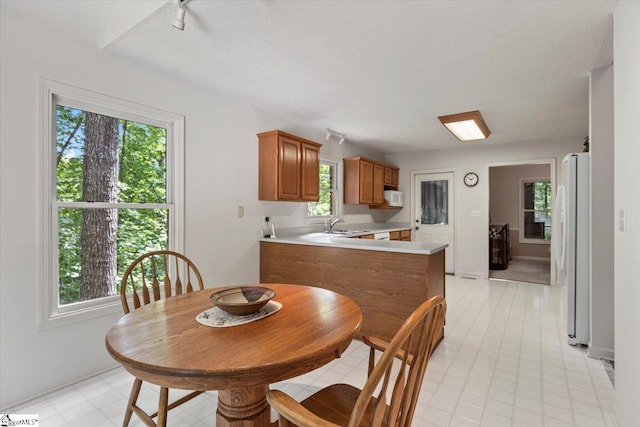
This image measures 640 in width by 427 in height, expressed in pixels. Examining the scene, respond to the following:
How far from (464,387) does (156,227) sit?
2681mm

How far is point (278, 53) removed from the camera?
2270 millimetres

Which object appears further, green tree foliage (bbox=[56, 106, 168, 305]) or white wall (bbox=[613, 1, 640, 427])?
green tree foliage (bbox=[56, 106, 168, 305])

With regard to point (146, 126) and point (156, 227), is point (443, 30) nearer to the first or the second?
point (146, 126)

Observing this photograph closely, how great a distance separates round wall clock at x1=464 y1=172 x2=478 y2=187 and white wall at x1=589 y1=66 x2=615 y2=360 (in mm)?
2945

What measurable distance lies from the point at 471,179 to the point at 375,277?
369 centimetres

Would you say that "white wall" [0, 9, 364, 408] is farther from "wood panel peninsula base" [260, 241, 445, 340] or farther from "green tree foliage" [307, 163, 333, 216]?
"green tree foliage" [307, 163, 333, 216]

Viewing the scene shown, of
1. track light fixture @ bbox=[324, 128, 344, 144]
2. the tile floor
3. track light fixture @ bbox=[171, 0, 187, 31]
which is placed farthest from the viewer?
track light fixture @ bbox=[324, 128, 344, 144]

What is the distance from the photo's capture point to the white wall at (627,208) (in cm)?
134

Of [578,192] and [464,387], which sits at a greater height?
[578,192]

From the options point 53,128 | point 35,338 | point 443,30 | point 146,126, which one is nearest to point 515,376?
point 443,30

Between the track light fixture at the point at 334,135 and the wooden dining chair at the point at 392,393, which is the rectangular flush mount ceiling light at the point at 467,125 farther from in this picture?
the wooden dining chair at the point at 392,393

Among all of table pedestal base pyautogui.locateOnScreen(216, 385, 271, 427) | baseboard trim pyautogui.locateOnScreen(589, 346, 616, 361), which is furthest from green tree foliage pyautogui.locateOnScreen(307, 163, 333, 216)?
table pedestal base pyautogui.locateOnScreen(216, 385, 271, 427)

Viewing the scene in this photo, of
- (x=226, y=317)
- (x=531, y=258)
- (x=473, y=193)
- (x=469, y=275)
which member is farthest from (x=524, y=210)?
(x=226, y=317)

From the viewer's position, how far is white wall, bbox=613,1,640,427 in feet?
4.41
